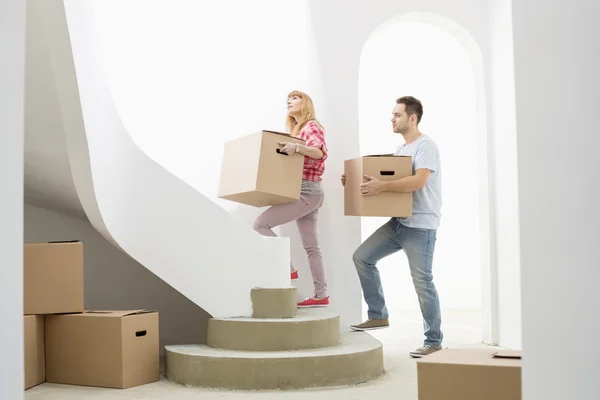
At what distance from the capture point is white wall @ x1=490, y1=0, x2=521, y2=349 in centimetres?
414

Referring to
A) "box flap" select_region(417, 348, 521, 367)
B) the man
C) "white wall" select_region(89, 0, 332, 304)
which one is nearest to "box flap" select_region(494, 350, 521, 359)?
"box flap" select_region(417, 348, 521, 367)

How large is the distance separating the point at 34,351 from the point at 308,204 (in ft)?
5.09

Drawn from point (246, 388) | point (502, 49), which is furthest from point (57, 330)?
point (502, 49)

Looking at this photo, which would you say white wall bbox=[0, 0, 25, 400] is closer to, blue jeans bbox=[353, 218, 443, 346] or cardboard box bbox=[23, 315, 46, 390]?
cardboard box bbox=[23, 315, 46, 390]

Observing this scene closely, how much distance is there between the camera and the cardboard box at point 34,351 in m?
3.26

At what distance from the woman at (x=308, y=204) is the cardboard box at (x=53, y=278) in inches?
39.2

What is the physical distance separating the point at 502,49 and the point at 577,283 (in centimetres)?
338

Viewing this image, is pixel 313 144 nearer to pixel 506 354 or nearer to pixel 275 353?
pixel 275 353

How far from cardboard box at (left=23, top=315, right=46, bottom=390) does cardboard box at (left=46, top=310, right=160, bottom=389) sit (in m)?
0.03

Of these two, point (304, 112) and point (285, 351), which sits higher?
point (304, 112)

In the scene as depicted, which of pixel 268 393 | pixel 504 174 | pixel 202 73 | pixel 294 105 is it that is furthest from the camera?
pixel 202 73

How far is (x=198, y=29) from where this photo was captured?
479cm

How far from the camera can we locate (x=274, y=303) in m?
3.46

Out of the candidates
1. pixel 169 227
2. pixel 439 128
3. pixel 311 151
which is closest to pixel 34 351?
pixel 169 227
